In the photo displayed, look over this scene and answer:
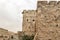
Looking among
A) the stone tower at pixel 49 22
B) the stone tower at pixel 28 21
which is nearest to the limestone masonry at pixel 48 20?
the stone tower at pixel 49 22

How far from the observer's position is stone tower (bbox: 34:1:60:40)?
74.4 ft

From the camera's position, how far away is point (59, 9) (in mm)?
22828

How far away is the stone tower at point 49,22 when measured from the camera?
74.4 ft

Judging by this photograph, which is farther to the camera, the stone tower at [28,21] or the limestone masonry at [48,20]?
the stone tower at [28,21]

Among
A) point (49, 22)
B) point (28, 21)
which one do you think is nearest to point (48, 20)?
point (49, 22)

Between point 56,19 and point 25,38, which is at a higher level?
point 56,19

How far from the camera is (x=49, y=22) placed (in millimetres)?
22875

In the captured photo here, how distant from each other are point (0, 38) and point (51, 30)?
10.9 metres

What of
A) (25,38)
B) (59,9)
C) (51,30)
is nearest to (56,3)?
(59,9)

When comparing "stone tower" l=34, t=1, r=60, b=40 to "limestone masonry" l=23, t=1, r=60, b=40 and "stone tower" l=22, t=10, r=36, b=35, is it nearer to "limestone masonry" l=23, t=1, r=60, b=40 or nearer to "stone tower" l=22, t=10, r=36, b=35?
"limestone masonry" l=23, t=1, r=60, b=40

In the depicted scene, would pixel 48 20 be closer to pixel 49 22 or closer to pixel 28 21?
pixel 49 22

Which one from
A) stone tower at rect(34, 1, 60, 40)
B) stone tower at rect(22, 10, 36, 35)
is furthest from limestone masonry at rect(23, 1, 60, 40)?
stone tower at rect(22, 10, 36, 35)

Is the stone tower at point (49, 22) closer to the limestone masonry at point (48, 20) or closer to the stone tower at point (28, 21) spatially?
the limestone masonry at point (48, 20)

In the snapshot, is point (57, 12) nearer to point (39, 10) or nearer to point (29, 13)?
point (39, 10)
